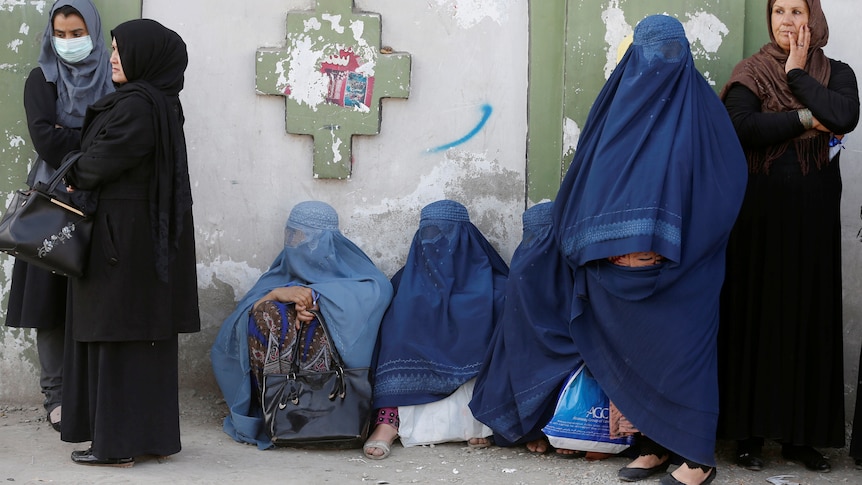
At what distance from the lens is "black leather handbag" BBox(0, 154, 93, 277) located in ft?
12.5

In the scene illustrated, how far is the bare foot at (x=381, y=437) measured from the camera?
457 cm

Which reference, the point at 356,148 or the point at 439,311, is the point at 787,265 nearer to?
the point at 439,311

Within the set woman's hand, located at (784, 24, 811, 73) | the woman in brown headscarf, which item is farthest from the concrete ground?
woman's hand, located at (784, 24, 811, 73)

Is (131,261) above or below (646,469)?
above

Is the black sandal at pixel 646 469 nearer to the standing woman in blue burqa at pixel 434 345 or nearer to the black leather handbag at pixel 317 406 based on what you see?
the standing woman in blue burqa at pixel 434 345

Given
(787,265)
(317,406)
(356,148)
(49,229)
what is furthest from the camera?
(356,148)

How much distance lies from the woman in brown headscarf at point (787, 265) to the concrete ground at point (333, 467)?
0.14m

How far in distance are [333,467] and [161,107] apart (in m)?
1.49

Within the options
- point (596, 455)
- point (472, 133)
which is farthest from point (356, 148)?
point (596, 455)

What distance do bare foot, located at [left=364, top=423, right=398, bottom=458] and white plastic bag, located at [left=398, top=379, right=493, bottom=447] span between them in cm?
5

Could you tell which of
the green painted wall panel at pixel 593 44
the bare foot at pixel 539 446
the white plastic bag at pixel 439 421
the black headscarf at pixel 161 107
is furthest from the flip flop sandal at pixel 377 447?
the green painted wall panel at pixel 593 44

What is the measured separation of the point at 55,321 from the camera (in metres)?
4.77

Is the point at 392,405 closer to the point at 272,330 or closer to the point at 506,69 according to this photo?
the point at 272,330

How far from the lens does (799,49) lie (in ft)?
14.4
